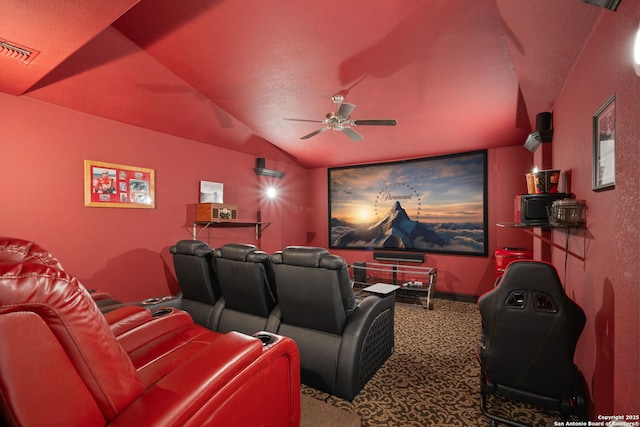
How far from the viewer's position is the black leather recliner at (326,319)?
86.8 inches

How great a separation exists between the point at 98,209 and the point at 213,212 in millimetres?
1482

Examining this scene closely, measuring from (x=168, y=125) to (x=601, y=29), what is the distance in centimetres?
494

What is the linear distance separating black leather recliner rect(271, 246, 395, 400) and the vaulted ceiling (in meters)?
2.21

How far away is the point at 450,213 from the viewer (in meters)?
5.62

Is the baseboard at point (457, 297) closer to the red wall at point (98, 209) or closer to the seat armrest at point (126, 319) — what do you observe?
the red wall at point (98, 209)

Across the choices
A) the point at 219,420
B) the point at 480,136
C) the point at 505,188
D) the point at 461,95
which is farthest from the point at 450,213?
the point at 219,420

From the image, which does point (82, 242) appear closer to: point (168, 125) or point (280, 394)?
point (168, 125)

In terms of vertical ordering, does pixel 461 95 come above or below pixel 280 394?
above

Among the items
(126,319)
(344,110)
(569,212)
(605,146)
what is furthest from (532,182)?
(126,319)

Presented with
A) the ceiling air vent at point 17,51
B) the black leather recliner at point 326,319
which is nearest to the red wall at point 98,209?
the ceiling air vent at point 17,51

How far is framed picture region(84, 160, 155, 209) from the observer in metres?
3.67

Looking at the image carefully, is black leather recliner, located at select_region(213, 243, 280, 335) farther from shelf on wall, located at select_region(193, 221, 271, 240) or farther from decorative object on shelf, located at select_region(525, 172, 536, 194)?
decorative object on shelf, located at select_region(525, 172, 536, 194)

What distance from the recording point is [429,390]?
2463mm

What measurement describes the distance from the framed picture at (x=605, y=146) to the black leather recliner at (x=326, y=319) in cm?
176
